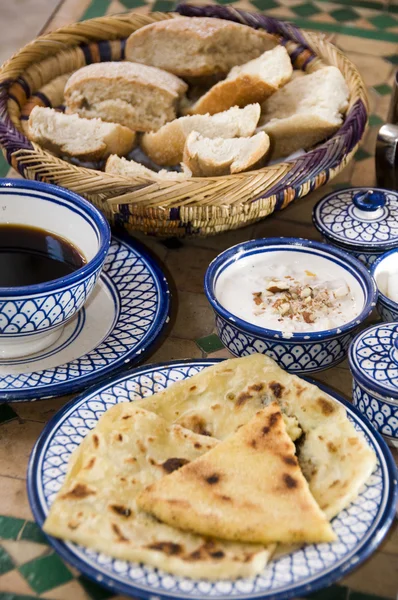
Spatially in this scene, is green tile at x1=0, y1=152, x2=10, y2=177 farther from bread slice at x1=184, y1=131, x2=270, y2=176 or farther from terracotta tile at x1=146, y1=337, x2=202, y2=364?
terracotta tile at x1=146, y1=337, x2=202, y2=364

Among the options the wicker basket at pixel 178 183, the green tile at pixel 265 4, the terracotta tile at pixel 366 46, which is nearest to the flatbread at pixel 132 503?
the wicker basket at pixel 178 183

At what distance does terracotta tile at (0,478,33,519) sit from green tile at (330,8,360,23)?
2334mm

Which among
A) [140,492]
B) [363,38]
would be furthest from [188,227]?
[363,38]

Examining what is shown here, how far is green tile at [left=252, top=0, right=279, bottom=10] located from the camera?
3.15 m

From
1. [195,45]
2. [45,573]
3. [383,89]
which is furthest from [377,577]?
[383,89]

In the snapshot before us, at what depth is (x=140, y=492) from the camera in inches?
46.3

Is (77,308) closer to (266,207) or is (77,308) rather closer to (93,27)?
(266,207)

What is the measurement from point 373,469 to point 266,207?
709 mm

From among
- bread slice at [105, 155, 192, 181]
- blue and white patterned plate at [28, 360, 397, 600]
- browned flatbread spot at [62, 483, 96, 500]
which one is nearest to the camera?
blue and white patterned plate at [28, 360, 397, 600]

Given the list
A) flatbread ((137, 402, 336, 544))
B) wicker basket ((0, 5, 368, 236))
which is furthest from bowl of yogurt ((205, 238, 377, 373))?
flatbread ((137, 402, 336, 544))

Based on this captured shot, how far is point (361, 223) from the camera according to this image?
1854 mm

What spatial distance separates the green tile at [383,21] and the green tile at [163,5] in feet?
2.52

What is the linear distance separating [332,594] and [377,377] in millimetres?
370

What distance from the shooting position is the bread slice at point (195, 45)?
7.01 ft
